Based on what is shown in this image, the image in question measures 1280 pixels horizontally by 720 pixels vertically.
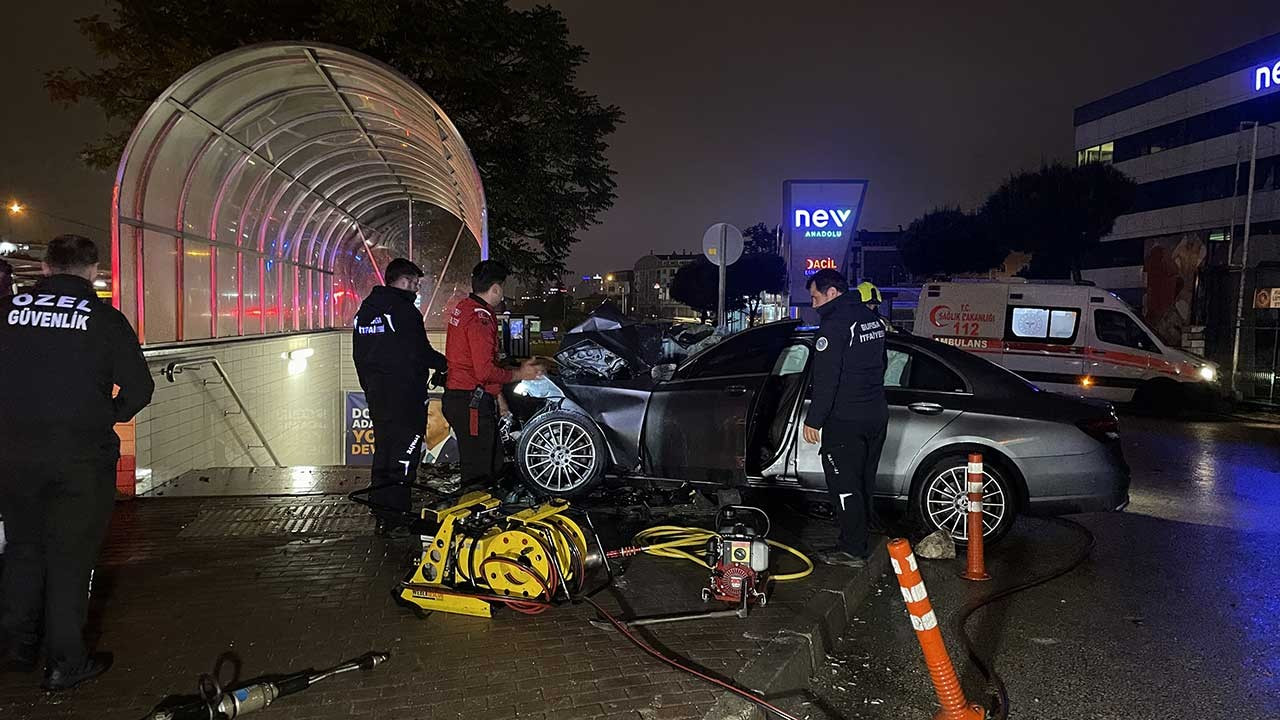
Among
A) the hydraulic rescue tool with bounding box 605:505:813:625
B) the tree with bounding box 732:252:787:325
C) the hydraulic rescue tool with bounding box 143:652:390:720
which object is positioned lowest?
the hydraulic rescue tool with bounding box 143:652:390:720

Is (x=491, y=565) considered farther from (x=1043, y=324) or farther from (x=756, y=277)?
(x=756, y=277)

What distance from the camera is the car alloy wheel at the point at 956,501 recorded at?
20.2 ft

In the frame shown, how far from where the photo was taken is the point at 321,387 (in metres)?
12.7

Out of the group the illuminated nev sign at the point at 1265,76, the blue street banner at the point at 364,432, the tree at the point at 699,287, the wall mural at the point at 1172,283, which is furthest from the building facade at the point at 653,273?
the blue street banner at the point at 364,432

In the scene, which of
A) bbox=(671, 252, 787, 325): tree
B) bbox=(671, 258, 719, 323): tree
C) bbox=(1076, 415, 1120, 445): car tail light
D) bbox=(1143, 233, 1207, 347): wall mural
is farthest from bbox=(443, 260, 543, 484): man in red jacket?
bbox=(671, 252, 787, 325): tree

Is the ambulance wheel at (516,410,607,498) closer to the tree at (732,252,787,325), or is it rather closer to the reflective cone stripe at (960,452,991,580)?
the reflective cone stripe at (960,452,991,580)

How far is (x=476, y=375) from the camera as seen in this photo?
6.02m

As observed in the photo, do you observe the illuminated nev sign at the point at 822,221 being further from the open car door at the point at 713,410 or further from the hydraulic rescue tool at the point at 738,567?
the hydraulic rescue tool at the point at 738,567

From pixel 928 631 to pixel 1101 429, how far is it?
387 cm

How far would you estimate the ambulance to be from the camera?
1435cm

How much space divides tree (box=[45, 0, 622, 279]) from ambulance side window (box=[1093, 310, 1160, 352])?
11697 mm

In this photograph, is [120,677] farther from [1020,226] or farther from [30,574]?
[1020,226]

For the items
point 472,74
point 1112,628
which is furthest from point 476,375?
point 472,74

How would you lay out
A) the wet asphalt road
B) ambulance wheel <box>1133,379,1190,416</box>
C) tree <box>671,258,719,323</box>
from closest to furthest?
the wet asphalt road, ambulance wheel <box>1133,379,1190,416</box>, tree <box>671,258,719,323</box>
